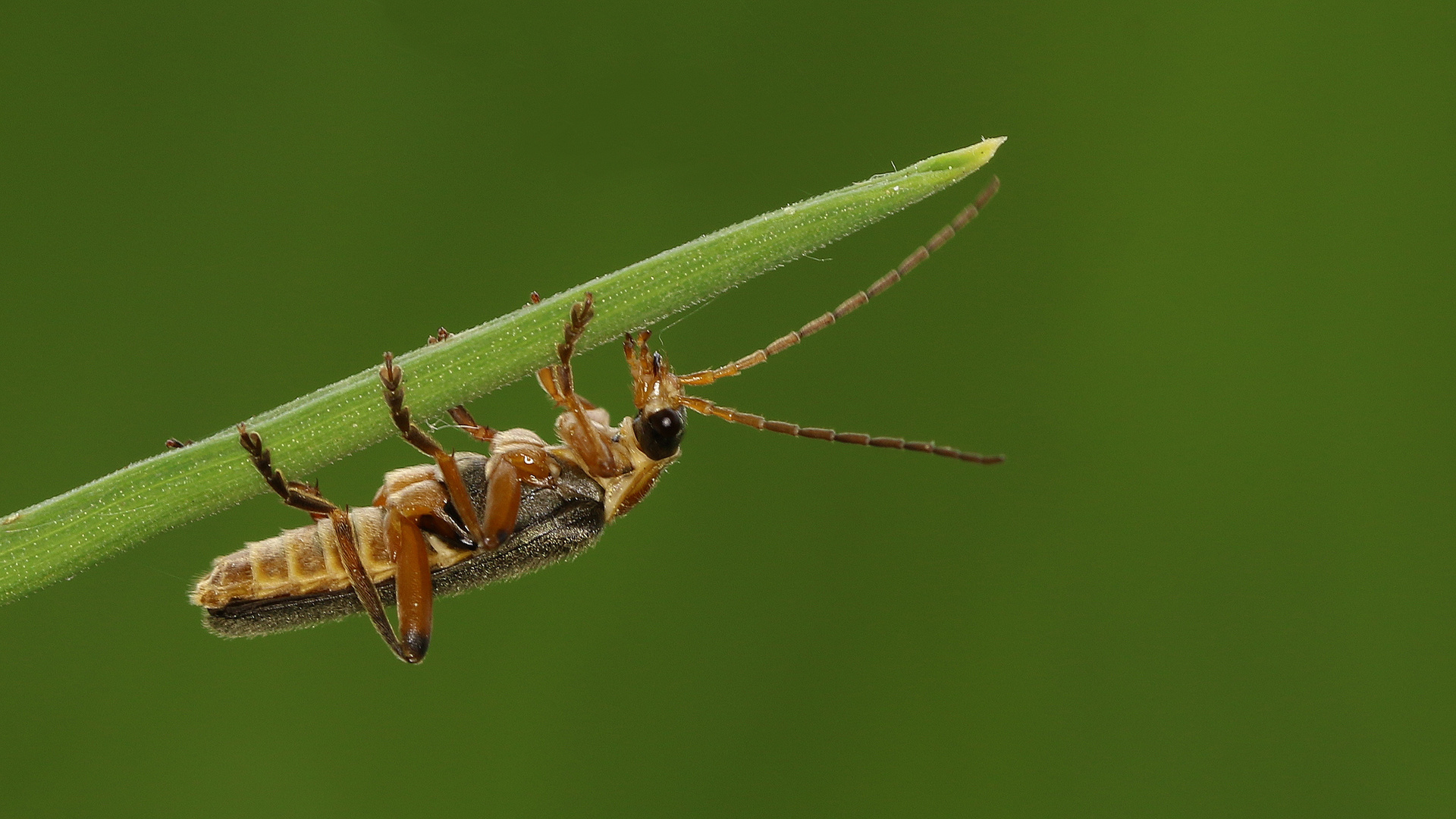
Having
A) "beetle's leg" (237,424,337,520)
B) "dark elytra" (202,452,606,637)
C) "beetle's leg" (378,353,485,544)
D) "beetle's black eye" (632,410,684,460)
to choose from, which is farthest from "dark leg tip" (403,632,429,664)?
"beetle's black eye" (632,410,684,460)

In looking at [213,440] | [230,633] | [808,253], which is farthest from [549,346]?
[230,633]

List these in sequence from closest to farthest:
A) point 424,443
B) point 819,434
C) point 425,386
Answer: point 425,386
point 424,443
point 819,434

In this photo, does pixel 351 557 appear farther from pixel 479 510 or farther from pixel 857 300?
pixel 857 300

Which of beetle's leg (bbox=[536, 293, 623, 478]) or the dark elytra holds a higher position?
beetle's leg (bbox=[536, 293, 623, 478])

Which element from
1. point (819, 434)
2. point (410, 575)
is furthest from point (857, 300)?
point (410, 575)

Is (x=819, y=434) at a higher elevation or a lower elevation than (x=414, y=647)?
higher

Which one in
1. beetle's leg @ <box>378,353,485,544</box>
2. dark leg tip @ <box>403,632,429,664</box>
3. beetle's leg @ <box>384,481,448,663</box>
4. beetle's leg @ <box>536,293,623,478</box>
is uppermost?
beetle's leg @ <box>536,293,623,478</box>

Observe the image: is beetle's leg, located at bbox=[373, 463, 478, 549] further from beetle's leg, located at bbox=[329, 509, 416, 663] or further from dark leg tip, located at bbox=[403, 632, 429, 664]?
dark leg tip, located at bbox=[403, 632, 429, 664]

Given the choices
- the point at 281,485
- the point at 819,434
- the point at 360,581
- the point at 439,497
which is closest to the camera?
the point at 281,485
